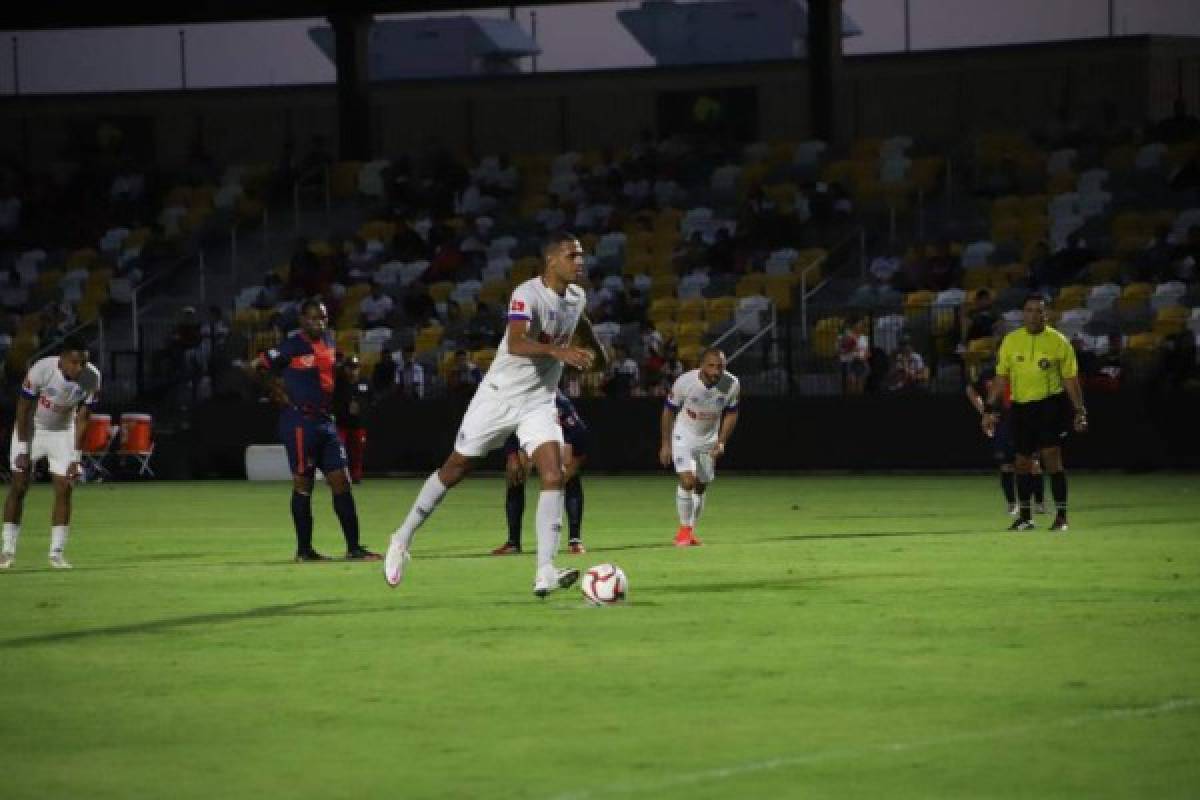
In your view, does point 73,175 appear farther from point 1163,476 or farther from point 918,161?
point 1163,476

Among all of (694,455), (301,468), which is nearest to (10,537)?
(301,468)

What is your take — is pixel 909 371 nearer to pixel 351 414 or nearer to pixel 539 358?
pixel 351 414

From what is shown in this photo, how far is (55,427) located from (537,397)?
6.27 metres

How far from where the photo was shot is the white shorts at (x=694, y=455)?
22.5 m

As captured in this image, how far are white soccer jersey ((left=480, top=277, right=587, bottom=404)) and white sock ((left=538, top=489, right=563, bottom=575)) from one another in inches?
28.2

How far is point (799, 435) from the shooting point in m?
38.2

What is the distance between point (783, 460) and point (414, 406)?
6476 mm

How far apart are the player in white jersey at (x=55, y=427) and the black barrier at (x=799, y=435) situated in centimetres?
1956

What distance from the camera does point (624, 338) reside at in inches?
1618

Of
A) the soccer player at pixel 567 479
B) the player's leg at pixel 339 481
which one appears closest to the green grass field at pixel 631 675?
the soccer player at pixel 567 479

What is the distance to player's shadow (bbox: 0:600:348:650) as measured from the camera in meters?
13.3

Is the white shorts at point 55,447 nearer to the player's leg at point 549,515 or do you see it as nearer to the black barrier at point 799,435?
the player's leg at point 549,515

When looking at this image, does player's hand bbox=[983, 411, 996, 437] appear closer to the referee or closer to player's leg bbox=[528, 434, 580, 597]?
the referee

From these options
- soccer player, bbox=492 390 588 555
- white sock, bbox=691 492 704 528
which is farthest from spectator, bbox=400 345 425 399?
soccer player, bbox=492 390 588 555
